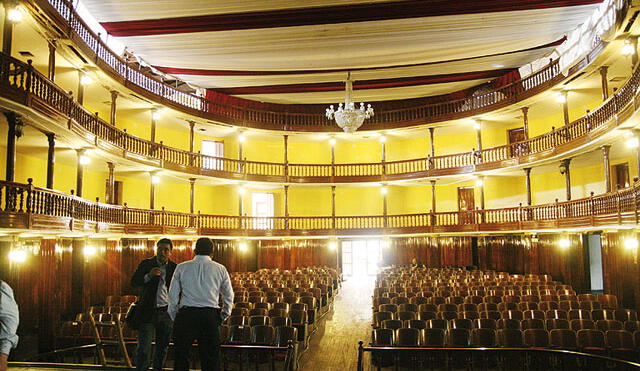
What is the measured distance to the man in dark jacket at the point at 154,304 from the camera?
4578 mm

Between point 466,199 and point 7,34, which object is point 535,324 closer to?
point 7,34

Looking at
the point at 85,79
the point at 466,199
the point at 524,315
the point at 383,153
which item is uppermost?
the point at 85,79

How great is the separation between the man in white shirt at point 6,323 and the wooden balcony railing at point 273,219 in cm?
602

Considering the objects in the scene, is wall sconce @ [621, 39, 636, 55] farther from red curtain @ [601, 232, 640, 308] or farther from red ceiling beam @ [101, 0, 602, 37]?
red curtain @ [601, 232, 640, 308]

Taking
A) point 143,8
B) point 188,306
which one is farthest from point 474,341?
point 143,8

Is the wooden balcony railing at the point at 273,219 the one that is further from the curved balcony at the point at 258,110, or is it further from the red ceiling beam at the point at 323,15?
the red ceiling beam at the point at 323,15

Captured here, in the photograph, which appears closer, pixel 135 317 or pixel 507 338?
pixel 135 317

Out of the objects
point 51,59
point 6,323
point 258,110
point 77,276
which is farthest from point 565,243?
point 6,323

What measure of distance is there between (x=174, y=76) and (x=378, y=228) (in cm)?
1161

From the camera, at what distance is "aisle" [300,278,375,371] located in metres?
8.29

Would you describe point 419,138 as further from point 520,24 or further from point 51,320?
point 51,320

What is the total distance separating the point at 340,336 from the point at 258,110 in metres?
14.5

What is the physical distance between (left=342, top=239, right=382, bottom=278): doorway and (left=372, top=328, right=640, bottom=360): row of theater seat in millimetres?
17452

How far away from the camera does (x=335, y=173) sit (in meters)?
24.5
